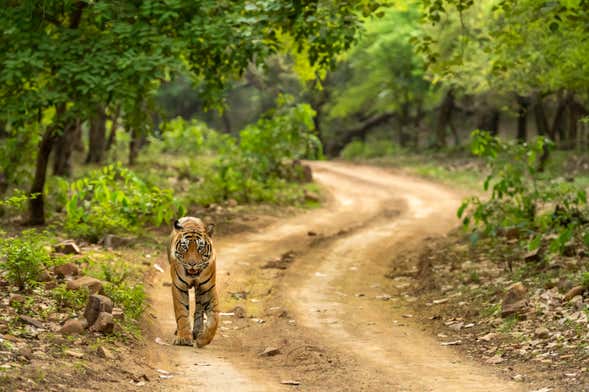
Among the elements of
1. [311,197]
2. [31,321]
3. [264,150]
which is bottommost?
[311,197]

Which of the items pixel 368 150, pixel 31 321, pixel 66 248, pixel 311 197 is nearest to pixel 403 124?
pixel 368 150

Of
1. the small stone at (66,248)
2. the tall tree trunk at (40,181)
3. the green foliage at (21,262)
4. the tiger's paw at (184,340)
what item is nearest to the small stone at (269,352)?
the tiger's paw at (184,340)

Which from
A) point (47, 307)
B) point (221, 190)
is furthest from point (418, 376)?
point (221, 190)

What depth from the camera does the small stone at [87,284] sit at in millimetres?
9930

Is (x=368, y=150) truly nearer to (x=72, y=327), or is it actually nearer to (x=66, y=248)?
(x=66, y=248)

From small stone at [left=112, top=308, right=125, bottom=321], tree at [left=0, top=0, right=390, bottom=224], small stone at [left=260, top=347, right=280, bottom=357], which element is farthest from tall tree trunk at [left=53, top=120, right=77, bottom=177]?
small stone at [left=260, top=347, right=280, bottom=357]

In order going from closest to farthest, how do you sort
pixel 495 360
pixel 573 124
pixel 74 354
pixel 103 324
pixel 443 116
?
pixel 74 354 → pixel 103 324 → pixel 495 360 → pixel 573 124 → pixel 443 116

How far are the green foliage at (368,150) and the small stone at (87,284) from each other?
1499 inches

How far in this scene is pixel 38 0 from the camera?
45.7 feet

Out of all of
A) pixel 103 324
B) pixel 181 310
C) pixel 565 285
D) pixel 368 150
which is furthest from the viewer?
pixel 368 150

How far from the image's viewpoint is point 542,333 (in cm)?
947

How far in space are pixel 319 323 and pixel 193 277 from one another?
2296 mm

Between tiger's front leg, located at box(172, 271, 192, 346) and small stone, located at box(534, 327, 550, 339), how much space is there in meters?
3.88

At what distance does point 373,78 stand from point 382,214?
78.6 ft
